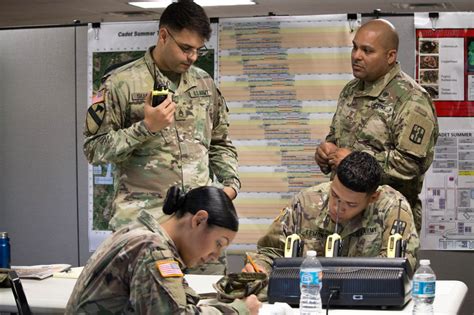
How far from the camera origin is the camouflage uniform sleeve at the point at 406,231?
319 cm

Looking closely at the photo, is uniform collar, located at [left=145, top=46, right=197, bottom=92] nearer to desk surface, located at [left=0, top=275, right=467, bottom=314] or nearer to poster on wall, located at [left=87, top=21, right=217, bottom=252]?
desk surface, located at [left=0, top=275, right=467, bottom=314]

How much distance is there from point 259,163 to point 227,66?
58 cm

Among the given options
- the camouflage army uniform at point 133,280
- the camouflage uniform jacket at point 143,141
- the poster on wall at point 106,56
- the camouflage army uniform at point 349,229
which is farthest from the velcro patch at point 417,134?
the poster on wall at point 106,56

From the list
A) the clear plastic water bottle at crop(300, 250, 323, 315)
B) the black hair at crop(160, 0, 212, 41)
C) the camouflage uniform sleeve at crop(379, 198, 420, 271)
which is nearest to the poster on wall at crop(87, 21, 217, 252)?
the black hair at crop(160, 0, 212, 41)

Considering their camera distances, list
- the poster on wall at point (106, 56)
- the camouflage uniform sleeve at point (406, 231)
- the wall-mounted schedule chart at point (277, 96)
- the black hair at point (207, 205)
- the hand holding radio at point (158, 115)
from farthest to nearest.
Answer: the poster on wall at point (106, 56), the wall-mounted schedule chart at point (277, 96), the hand holding radio at point (158, 115), the camouflage uniform sleeve at point (406, 231), the black hair at point (207, 205)

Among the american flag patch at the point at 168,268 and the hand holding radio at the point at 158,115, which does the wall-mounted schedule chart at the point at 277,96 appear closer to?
the hand holding radio at the point at 158,115

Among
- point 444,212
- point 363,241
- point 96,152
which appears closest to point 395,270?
point 363,241

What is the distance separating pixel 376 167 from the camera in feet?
10.8

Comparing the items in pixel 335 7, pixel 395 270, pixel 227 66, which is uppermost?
pixel 335 7

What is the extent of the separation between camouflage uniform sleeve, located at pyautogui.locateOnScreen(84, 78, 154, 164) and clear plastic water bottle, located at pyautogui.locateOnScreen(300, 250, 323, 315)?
0.93 m

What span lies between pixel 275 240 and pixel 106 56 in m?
2.20

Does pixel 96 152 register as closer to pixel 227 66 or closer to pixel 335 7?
pixel 227 66

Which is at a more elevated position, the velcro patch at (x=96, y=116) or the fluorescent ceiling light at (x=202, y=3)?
the fluorescent ceiling light at (x=202, y=3)

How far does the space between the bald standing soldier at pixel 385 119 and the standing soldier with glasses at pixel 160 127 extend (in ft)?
2.27
